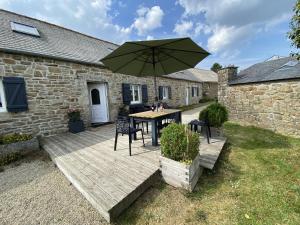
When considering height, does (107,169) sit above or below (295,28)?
below

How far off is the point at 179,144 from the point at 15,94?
547 centimetres

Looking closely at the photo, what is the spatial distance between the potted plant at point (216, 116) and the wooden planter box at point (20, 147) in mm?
5379

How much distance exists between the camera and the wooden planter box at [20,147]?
4190mm

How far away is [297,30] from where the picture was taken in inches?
112

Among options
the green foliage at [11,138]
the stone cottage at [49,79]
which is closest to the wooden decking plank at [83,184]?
the green foliage at [11,138]

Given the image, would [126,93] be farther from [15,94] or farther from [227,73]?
[227,73]

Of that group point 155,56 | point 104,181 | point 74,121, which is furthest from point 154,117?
point 74,121

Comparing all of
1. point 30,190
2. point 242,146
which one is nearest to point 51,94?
point 30,190

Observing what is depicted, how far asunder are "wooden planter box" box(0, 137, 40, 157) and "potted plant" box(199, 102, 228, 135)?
5.38 metres

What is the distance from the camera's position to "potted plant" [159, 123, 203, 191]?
104 inches

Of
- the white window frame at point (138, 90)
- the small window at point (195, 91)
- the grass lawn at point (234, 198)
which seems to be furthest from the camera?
the small window at point (195, 91)

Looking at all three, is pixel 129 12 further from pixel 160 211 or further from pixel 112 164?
pixel 160 211

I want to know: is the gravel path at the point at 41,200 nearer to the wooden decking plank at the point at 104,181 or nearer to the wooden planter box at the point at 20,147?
the wooden decking plank at the point at 104,181

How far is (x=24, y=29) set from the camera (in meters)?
6.28
